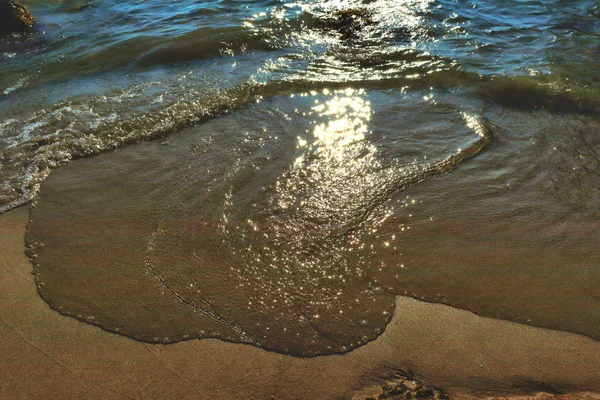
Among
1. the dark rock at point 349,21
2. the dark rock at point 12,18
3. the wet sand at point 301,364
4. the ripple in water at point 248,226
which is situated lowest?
the wet sand at point 301,364

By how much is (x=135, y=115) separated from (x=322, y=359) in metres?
4.19

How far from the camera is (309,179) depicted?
13.9ft

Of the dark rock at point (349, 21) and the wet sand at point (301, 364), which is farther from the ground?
the dark rock at point (349, 21)

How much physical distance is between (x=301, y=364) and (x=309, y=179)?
6.41ft

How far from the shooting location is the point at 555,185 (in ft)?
13.6

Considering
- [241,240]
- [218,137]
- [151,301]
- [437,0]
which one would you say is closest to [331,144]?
[218,137]

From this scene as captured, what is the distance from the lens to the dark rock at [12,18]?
31.7ft

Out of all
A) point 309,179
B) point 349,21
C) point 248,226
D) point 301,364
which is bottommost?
point 301,364

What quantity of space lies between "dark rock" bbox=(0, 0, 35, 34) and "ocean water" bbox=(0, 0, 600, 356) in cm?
230

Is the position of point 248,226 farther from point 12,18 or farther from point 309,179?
point 12,18

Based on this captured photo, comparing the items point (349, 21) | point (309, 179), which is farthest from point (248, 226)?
point (349, 21)

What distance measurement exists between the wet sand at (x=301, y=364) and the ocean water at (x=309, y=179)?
12 cm

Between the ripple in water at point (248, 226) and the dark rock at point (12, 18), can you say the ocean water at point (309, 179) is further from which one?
the dark rock at point (12, 18)

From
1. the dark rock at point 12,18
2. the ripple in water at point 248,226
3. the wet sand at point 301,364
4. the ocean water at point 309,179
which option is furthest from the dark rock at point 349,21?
the dark rock at point 12,18
